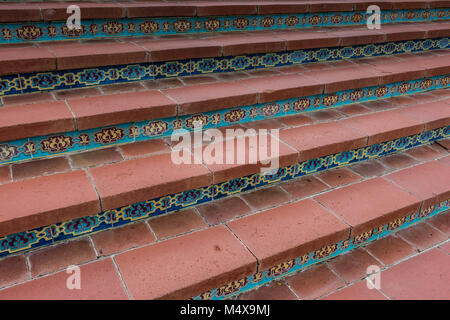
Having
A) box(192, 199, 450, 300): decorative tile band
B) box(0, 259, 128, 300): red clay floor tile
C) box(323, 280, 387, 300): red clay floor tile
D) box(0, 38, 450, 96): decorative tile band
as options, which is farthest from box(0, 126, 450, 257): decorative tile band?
box(0, 38, 450, 96): decorative tile band

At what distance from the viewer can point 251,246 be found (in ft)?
5.96

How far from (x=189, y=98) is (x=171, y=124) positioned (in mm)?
218

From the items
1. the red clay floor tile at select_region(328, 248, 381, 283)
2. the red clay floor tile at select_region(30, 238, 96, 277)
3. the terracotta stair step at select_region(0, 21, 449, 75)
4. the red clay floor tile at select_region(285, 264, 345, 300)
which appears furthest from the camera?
the terracotta stair step at select_region(0, 21, 449, 75)

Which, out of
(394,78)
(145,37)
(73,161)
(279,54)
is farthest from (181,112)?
(394,78)

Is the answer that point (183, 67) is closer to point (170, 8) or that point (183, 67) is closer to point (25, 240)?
point (170, 8)

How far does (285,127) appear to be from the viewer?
101 inches

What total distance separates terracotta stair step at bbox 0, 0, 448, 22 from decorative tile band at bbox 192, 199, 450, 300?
2315 mm

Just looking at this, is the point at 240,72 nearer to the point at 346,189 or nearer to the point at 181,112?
the point at 181,112

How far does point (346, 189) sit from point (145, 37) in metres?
2.07

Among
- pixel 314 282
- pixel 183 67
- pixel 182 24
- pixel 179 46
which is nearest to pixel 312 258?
pixel 314 282

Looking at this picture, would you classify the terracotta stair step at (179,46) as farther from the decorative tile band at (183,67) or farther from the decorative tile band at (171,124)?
the decorative tile band at (171,124)

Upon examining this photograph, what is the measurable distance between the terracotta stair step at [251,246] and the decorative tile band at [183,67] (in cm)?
117

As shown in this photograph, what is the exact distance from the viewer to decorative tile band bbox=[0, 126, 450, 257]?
5.59 ft

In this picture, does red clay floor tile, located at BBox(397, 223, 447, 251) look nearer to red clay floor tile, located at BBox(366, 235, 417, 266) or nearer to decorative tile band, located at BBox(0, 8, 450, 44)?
red clay floor tile, located at BBox(366, 235, 417, 266)
